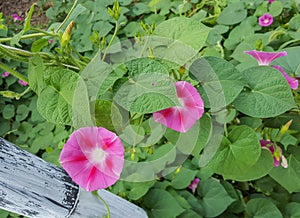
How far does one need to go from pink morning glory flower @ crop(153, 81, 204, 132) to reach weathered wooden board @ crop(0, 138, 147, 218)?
0.64 ft

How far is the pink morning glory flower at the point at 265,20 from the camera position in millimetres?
1525

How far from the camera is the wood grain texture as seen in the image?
1.78 feet

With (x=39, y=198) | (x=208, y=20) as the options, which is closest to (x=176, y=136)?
(x=39, y=198)

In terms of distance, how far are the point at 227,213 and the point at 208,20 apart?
0.83 m

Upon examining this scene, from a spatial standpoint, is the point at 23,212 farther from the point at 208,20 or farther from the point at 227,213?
the point at 208,20

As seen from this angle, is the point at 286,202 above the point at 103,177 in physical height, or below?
below

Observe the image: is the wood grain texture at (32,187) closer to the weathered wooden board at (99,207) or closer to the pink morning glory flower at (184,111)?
the weathered wooden board at (99,207)

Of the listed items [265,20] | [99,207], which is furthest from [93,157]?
[265,20]

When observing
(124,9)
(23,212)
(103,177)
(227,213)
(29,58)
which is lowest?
(227,213)

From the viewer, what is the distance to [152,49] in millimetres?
553

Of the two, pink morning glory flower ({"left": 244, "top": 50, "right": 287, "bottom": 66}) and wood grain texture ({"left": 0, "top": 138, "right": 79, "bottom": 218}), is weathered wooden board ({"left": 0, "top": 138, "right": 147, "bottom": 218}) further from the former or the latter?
pink morning glory flower ({"left": 244, "top": 50, "right": 287, "bottom": 66})

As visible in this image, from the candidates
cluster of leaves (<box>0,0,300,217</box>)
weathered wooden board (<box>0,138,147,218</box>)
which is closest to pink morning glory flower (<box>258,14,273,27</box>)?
cluster of leaves (<box>0,0,300,217</box>)

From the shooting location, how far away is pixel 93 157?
19.4 inches

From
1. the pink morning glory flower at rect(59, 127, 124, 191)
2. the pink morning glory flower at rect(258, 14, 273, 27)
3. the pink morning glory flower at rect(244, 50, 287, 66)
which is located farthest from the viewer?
the pink morning glory flower at rect(258, 14, 273, 27)
